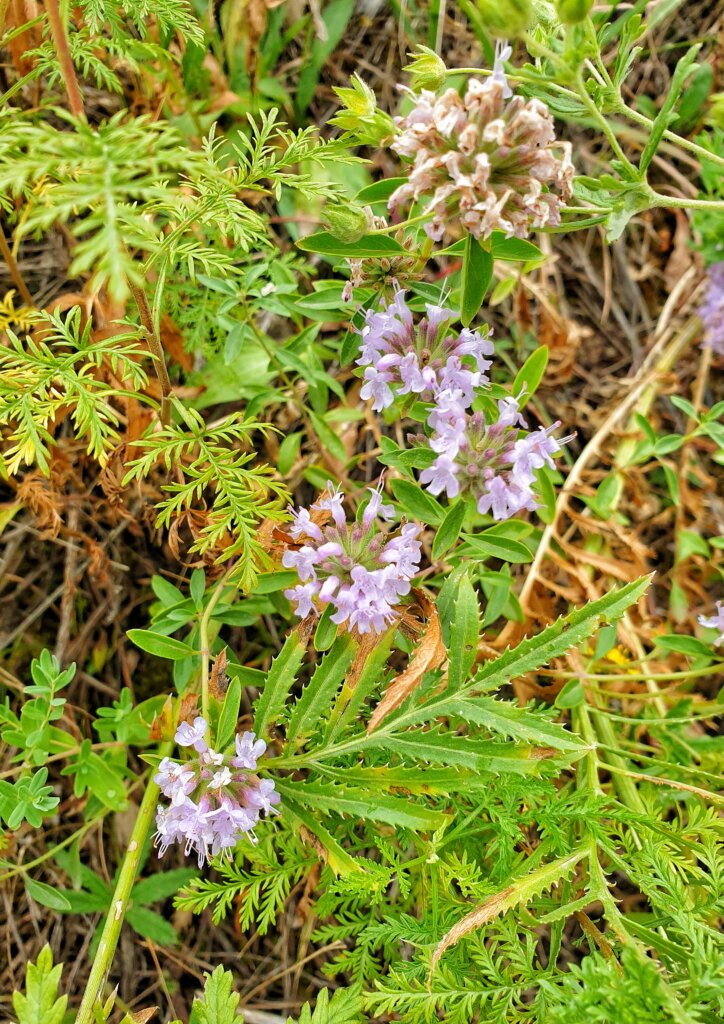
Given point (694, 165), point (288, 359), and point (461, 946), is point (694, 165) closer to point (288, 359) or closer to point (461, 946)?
point (288, 359)

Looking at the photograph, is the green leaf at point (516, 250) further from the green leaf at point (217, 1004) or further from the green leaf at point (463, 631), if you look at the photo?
the green leaf at point (217, 1004)

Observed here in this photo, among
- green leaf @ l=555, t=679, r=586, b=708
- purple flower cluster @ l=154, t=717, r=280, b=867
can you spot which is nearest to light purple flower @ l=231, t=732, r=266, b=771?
purple flower cluster @ l=154, t=717, r=280, b=867

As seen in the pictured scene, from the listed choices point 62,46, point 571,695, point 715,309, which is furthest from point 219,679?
point 715,309

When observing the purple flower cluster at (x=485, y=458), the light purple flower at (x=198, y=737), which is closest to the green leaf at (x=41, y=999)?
the light purple flower at (x=198, y=737)

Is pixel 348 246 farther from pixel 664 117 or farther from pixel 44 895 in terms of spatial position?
pixel 44 895

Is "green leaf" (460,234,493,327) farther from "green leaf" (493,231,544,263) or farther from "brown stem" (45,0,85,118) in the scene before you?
"brown stem" (45,0,85,118)
